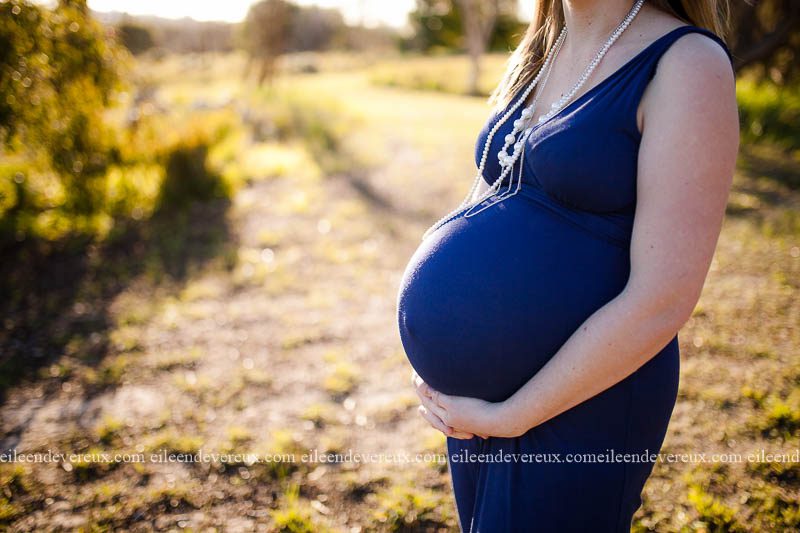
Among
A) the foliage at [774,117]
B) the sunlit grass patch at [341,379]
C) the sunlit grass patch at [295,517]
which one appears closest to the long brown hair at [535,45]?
the sunlit grass patch at [295,517]

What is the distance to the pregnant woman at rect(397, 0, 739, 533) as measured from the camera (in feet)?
2.99

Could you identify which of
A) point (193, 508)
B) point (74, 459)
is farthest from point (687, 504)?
point (74, 459)

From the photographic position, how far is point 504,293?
44.4 inches

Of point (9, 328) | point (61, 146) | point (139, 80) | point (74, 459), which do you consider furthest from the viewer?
point (139, 80)

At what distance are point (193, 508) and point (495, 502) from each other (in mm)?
1750

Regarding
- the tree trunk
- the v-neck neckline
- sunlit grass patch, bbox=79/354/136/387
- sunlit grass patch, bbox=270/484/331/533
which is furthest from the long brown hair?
the tree trunk

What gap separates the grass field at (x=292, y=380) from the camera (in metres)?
2.30

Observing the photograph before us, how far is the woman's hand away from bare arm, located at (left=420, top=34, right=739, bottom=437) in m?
0.15

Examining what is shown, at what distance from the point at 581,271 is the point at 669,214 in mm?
219

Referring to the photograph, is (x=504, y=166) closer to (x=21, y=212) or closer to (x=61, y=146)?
(x=61, y=146)

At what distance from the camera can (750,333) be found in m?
3.44

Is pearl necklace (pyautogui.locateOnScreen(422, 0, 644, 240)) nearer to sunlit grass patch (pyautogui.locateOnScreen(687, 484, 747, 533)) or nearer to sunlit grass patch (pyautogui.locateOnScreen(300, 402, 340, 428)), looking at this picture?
sunlit grass patch (pyautogui.locateOnScreen(687, 484, 747, 533))

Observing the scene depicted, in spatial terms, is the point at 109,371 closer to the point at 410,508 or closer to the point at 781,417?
the point at 410,508

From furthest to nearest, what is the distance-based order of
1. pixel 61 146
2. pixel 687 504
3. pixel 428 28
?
pixel 428 28
pixel 61 146
pixel 687 504
